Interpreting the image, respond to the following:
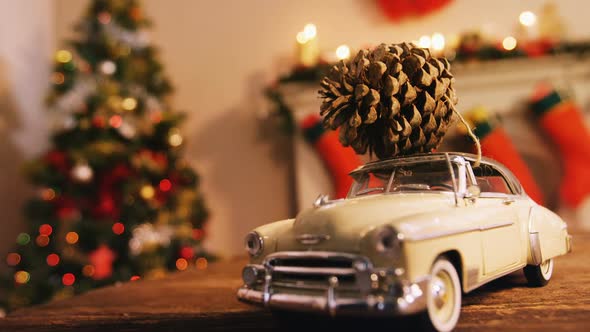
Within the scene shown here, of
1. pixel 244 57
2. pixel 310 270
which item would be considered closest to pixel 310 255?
pixel 310 270

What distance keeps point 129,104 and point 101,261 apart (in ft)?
3.85

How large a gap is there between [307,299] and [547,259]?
0.81m

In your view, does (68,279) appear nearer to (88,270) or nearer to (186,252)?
(88,270)

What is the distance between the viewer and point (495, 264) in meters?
1.15

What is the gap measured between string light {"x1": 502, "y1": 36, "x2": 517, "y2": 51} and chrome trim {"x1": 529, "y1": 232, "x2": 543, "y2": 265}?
9.17 ft

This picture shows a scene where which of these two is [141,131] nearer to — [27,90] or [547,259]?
[27,90]

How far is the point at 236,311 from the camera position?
1.36 m

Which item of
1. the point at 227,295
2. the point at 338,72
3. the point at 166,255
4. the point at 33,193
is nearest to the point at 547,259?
the point at 338,72

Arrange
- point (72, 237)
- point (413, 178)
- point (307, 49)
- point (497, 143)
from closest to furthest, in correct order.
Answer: point (413, 178) → point (497, 143) → point (72, 237) → point (307, 49)

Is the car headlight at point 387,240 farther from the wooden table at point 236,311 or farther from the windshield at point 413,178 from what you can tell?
the windshield at point 413,178

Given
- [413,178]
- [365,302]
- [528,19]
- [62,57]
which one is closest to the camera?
[365,302]

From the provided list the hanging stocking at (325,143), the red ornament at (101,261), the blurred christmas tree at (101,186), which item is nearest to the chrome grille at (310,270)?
the hanging stocking at (325,143)

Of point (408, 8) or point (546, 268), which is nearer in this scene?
point (546, 268)

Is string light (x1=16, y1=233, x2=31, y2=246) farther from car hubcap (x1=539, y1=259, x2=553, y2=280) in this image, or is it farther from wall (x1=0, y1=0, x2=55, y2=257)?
car hubcap (x1=539, y1=259, x2=553, y2=280)
